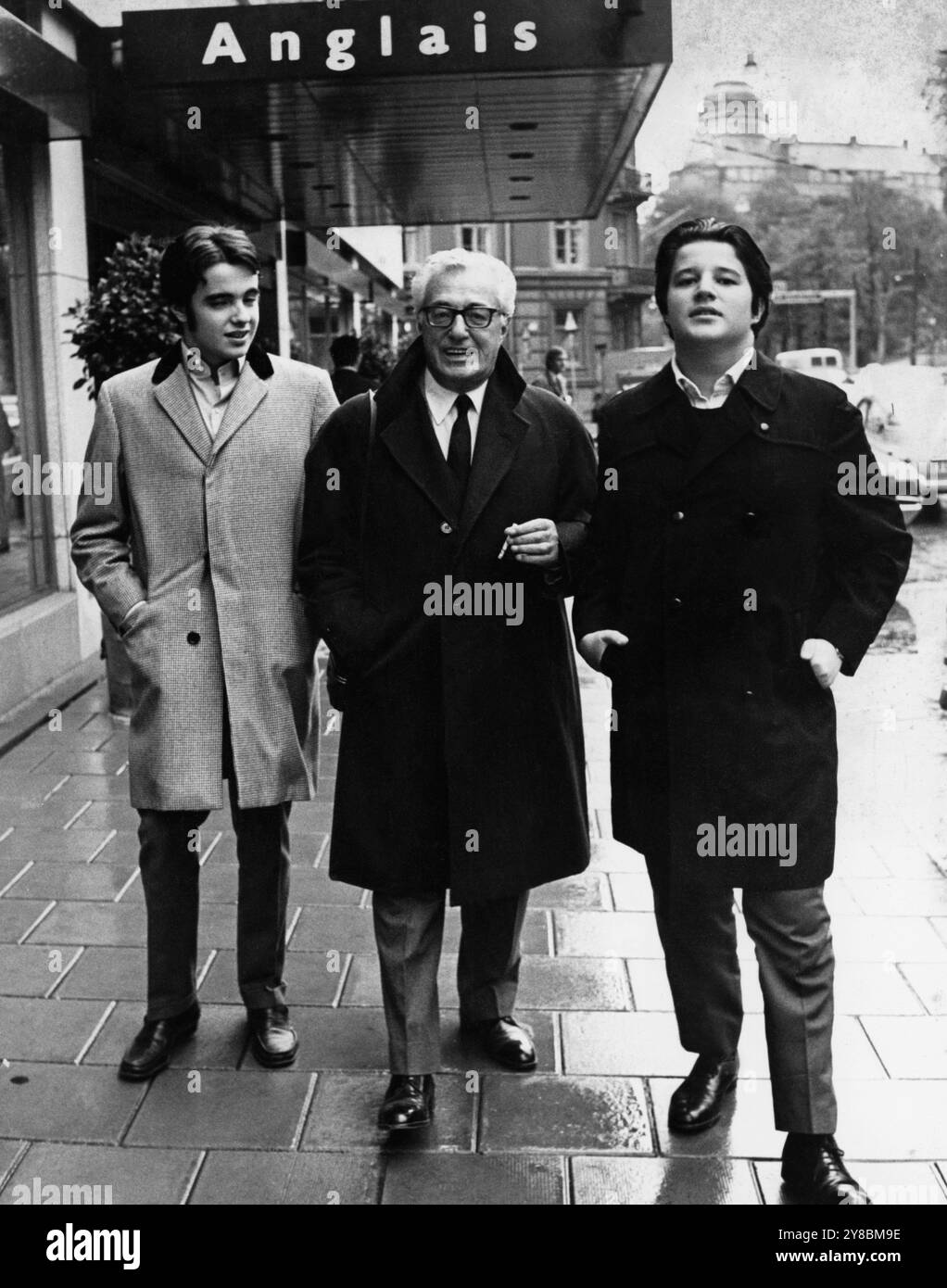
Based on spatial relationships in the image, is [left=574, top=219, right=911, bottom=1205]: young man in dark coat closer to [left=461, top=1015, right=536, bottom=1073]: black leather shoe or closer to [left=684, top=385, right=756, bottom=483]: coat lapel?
[left=684, top=385, right=756, bottom=483]: coat lapel

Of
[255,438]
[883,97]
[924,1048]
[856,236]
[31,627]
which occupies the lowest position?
[924,1048]

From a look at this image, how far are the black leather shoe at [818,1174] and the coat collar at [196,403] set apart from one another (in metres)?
2.01

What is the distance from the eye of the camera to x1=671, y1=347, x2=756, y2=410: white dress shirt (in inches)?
123

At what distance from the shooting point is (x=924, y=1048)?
3.76 meters

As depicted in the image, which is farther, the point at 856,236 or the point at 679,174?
the point at 856,236

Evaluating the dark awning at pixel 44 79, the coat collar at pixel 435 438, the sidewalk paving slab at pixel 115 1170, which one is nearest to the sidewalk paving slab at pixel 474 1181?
the sidewalk paving slab at pixel 115 1170

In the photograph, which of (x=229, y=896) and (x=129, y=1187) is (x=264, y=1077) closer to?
(x=129, y=1187)

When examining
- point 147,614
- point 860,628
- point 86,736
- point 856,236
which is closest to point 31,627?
point 86,736

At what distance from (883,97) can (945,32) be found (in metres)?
0.35

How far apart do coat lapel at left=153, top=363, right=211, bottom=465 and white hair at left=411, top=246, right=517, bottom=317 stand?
0.62 m

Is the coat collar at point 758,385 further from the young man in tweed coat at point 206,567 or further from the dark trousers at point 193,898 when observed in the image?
the dark trousers at point 193,898

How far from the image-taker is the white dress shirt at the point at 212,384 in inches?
143

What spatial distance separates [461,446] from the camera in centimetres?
340

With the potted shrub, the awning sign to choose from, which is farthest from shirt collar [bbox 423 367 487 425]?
the awning sign
